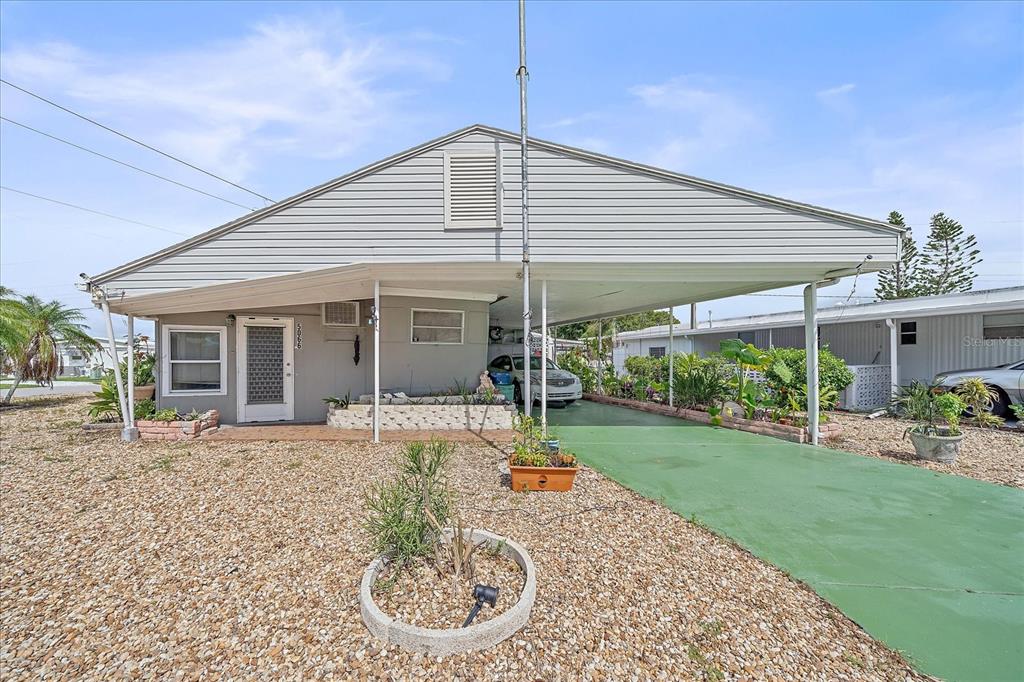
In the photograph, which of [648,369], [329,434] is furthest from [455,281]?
[648,369]

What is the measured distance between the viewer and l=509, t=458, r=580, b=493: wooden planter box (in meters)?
4.74

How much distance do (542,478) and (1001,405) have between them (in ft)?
35.9

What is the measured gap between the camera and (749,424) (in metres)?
8.59

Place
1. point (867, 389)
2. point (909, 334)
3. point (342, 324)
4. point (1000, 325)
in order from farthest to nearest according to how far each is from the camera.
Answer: point (909, 334) → point (867, 389) → point (1000, 325) → point (342, 324)

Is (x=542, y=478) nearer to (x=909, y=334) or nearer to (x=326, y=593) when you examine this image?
(x=326, y=593)

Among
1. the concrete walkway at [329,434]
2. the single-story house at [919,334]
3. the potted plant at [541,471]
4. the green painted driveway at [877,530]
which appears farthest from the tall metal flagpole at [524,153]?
the single-story house at [919,334]

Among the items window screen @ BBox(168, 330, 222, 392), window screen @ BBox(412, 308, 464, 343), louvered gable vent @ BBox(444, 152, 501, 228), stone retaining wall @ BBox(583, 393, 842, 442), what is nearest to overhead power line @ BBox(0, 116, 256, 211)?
window screen @ BBox(168, 330, 222, 392)

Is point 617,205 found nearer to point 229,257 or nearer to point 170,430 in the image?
point 229,257

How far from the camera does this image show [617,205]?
22.2 feet

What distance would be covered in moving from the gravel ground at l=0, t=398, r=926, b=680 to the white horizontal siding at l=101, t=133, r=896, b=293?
344 centimetres

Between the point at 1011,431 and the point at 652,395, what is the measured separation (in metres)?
6.88

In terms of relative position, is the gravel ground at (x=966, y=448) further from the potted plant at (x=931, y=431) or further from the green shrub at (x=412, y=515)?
the green shrub at (x=412, y=515)

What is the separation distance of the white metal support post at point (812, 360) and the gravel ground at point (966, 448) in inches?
15.2

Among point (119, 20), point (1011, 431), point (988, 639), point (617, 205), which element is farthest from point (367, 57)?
point (1011, 431)
